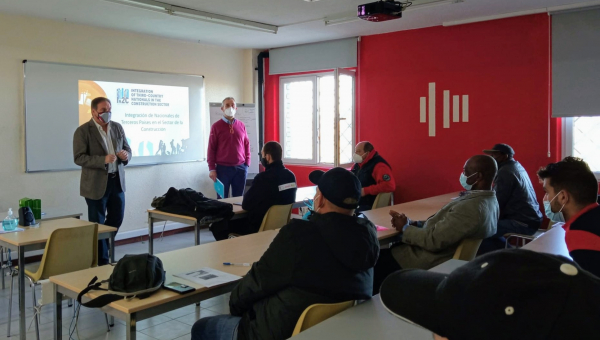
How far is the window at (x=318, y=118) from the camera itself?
285 inches

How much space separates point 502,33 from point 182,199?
4.10 metres

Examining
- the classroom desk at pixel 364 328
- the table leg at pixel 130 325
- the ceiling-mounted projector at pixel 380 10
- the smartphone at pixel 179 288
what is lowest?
the table leg at pixel 130 325

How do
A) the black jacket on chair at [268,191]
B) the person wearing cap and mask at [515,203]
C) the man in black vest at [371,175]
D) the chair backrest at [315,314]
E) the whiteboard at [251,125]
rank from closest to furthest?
1. the chair backrest at [315,314]
2. the black jacket on chair at [268,191]
3. the person wearing cap and mask at [515,203]
4. the man in black vest at [371,175]
5. the whiteboard at [251,125]

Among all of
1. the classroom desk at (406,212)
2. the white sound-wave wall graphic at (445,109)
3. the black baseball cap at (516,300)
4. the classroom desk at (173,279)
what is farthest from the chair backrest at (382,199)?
the black baseball cap at (516,300)

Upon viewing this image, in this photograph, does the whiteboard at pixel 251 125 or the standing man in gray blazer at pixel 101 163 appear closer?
the standing man in gray blazer at pixel 101 163

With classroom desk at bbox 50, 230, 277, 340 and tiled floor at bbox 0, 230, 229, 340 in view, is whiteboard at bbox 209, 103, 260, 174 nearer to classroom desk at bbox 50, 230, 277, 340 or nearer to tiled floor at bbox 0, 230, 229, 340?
tiled floor at bbox 0, 230, 229, 340

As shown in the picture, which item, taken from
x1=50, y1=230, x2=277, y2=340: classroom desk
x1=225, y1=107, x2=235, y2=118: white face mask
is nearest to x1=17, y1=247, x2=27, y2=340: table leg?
x1=50, y1=230, x2=277, y2=340: classroom desk

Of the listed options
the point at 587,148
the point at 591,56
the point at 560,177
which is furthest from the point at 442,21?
the point at 560,177

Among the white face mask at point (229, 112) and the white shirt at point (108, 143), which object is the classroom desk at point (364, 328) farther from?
the white face mask at point (229, 112)

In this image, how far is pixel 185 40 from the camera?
735 cm

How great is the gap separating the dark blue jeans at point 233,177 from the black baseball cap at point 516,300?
6255 mm

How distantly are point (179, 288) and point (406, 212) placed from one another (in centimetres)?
271

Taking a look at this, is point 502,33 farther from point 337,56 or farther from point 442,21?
point 337,56

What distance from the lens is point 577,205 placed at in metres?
2.26
